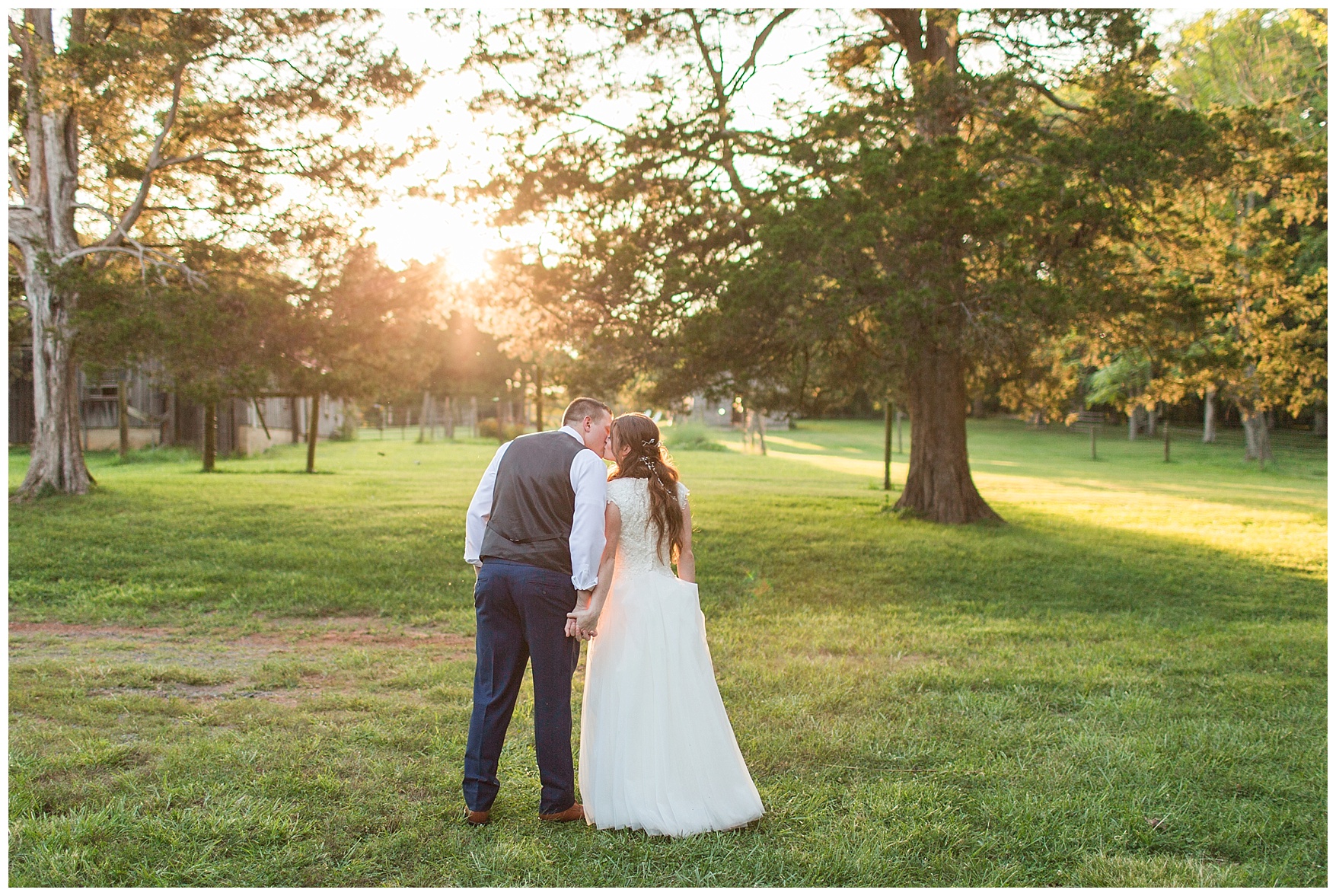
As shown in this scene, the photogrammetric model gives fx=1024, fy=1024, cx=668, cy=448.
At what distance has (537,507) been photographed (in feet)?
15.2

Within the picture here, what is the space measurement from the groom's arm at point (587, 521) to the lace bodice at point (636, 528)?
21cm

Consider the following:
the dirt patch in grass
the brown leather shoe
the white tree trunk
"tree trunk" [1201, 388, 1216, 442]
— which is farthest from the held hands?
"tree trunk" [1201, 388, 1216, 442]

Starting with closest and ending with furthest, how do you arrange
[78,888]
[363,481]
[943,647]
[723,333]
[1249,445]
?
[78,888], [943,647], [723,333], [363,481], [1249,445]

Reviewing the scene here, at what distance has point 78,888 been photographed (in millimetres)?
3996

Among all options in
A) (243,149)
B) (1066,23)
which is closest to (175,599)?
(243,149)

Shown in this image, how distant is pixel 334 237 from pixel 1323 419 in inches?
1711

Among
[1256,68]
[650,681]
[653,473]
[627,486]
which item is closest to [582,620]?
[650,681]

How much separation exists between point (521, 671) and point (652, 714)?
65 centimetres

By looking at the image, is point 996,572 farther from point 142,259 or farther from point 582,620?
point 142,259

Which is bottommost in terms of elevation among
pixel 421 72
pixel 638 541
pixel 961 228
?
pixel 638 541

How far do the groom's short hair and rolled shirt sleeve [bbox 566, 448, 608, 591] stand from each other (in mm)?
272

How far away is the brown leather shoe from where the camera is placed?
15.6ft

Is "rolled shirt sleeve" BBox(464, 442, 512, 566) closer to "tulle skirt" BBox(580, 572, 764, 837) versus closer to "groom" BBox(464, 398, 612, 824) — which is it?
"groom" BBox(464, 398, 612, 824)

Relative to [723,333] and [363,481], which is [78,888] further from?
[363,481]
